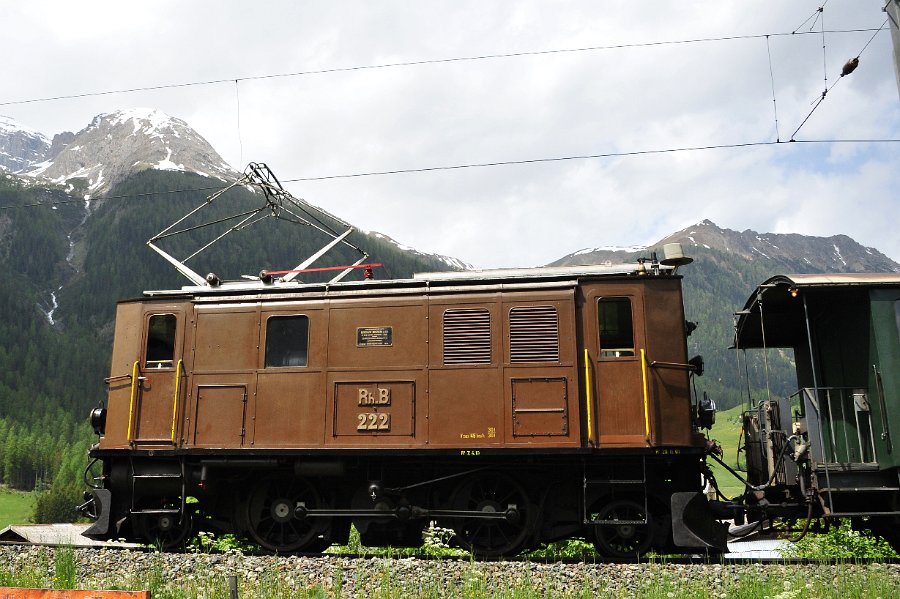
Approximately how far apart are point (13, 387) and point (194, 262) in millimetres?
44823

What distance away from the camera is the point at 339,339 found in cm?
1134

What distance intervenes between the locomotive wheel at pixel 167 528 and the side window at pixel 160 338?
7.79ft

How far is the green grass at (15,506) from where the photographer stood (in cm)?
7881

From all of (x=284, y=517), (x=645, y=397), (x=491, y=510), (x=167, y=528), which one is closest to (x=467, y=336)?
(x=491, y=510)

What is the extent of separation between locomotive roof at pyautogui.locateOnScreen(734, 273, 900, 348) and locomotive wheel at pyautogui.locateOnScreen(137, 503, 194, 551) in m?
9.47

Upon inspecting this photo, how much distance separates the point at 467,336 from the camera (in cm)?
1098

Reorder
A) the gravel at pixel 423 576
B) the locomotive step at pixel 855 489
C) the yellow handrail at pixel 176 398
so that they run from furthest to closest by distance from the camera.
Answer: the yellow handrail at pixel 176 398, the locomotive step at pixel 855 489, the gravel at pixel 423 576

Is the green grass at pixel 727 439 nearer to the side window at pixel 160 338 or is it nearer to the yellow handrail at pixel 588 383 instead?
the yellow handrail at pixel 588 383

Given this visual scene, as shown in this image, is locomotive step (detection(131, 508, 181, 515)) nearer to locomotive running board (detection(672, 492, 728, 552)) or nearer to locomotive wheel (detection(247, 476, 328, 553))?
locomotive wheel (detection(247, 476, 328, 553))

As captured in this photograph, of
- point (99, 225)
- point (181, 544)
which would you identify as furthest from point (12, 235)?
point (181, 544)

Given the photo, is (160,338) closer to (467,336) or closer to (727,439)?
(467,336)

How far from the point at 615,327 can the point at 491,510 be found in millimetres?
3270

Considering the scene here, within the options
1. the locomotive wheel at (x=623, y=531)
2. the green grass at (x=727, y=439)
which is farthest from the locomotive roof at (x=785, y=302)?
the green grass at (x=727, y=439)

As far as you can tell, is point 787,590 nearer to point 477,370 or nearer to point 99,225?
point 477,370
